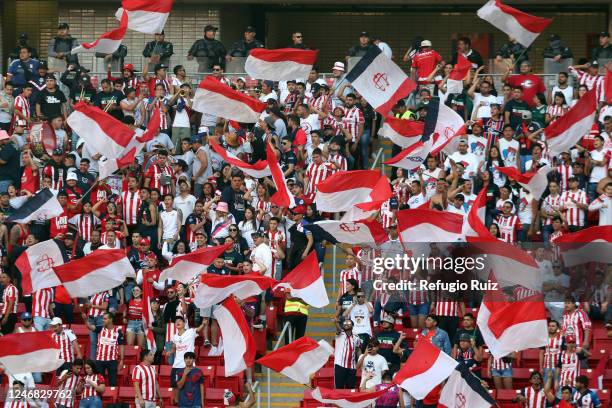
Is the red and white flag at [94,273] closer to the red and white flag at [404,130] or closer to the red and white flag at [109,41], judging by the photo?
the red and white flag at [109,41]

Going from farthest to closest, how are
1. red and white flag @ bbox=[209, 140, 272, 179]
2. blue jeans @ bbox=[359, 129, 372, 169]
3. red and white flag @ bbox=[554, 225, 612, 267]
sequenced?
blue jeans @ bbox=[359, 129, 372, 169], red and white flag @ bbox=[209, 140, 272, 179], red and white flag @ bbox=[554, 225, 612, 267]

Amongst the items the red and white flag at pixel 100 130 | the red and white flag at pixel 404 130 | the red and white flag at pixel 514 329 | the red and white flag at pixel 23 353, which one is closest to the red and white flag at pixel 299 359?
the red and white flag at pixel 514 329

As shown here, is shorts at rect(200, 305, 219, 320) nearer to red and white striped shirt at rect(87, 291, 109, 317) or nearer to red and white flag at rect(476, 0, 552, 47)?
red and white striped shirt at rect(87, 291, 109, 317)

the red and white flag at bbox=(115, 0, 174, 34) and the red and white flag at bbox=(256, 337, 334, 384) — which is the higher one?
the red and white flag at bbox=(115, 0, 174, 34)

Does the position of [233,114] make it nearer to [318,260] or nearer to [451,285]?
[318,260]

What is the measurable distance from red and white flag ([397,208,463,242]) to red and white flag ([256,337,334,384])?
7.69 ft

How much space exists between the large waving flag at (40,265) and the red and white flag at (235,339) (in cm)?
330

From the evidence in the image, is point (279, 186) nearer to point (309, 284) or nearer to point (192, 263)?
point (192, 263)

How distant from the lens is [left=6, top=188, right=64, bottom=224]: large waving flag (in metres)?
32.8

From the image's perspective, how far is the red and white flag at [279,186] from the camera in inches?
1251

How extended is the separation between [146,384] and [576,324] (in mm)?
6852

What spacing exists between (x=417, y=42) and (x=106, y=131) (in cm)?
789

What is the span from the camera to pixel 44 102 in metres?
37.2

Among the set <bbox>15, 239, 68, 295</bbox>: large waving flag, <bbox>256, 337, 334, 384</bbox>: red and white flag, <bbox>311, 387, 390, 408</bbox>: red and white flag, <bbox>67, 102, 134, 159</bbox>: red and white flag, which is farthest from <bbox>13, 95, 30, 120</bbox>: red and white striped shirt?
<bbox>311, 387, 390, 408</bbox>: red and white flag
